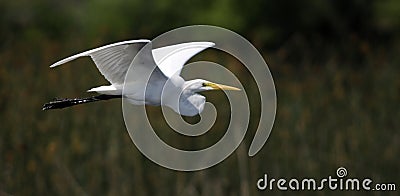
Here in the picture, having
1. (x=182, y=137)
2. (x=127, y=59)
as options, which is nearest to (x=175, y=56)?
(x=127, y=59)

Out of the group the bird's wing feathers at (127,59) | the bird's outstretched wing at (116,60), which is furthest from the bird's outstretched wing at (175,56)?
the bird's outstretched wing at (116,60)

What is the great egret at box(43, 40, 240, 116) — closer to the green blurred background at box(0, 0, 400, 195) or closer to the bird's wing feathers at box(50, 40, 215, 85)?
the bird's wing feathers at box(50, 40, 215, 85)

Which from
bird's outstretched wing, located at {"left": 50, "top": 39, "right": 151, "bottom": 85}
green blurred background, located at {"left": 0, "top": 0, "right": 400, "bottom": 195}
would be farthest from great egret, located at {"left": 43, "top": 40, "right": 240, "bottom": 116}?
green blurred background, located at {"left": 0, "top": 0, "right": 400, "bottom": 195}

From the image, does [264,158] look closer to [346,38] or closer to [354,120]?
[354,120]

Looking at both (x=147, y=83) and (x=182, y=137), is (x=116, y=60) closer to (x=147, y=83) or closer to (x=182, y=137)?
(x=147, y=83)

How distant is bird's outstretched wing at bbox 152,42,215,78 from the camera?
2.22 m

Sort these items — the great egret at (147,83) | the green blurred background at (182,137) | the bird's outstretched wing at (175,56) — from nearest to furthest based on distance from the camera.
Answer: the great egret at (147,83) < the bird's outstretched wing at (175,56) < the green blurred background at (182,137)

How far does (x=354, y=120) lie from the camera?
13.0 feet

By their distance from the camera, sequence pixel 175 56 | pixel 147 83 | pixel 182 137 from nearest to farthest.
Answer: pixel 147 83, pixel 175 56, pixel 182 137

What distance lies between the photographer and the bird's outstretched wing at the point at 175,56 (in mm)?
2219

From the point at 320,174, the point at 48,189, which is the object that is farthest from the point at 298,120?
the point at 48,189

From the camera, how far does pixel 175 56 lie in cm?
233

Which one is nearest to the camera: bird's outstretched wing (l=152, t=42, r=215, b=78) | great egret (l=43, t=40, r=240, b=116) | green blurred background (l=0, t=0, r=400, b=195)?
great egret (l=43, t=40, r=240, b=116)

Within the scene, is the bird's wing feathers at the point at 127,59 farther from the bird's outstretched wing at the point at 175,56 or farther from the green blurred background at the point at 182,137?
the green blurred background at the point at 182,137
